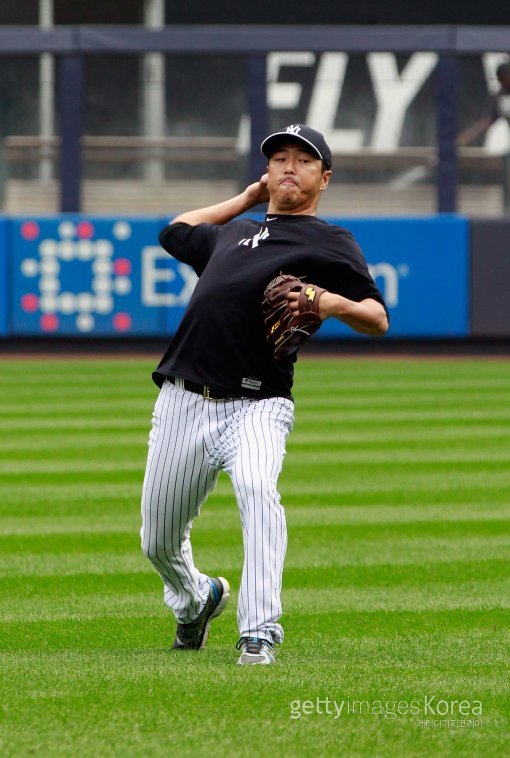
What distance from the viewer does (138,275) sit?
1766 centimetres

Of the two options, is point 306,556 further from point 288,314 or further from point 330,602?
point 288,314

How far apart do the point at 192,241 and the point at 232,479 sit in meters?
0.84

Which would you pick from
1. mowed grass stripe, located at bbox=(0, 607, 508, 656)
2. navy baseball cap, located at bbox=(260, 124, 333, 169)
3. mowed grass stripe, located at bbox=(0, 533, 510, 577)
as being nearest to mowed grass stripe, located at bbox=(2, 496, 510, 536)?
mowed grass stripe, located at bbox=(0, 533, 510, 577)

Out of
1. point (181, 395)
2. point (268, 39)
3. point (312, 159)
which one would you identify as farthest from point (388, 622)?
point (268, 39)

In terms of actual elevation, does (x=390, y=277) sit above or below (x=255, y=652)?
above

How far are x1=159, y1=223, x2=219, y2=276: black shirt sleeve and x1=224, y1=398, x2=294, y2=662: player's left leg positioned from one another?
0.71 meters

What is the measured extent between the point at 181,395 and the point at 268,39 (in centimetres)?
1431

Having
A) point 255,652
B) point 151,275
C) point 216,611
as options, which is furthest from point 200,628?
point 151,275

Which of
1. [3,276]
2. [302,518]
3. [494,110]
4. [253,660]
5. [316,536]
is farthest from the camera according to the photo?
[494,110]

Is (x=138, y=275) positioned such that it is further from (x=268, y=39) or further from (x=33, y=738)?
(x=33, y=738)

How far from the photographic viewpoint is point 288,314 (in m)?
4.26

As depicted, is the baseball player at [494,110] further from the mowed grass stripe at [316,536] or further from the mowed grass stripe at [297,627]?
the mowed grass stripe at [297,627]

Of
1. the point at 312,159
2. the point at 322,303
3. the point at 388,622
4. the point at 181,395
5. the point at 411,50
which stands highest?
the point at 411,50

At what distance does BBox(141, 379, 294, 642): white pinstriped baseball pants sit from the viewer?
4293 mm
